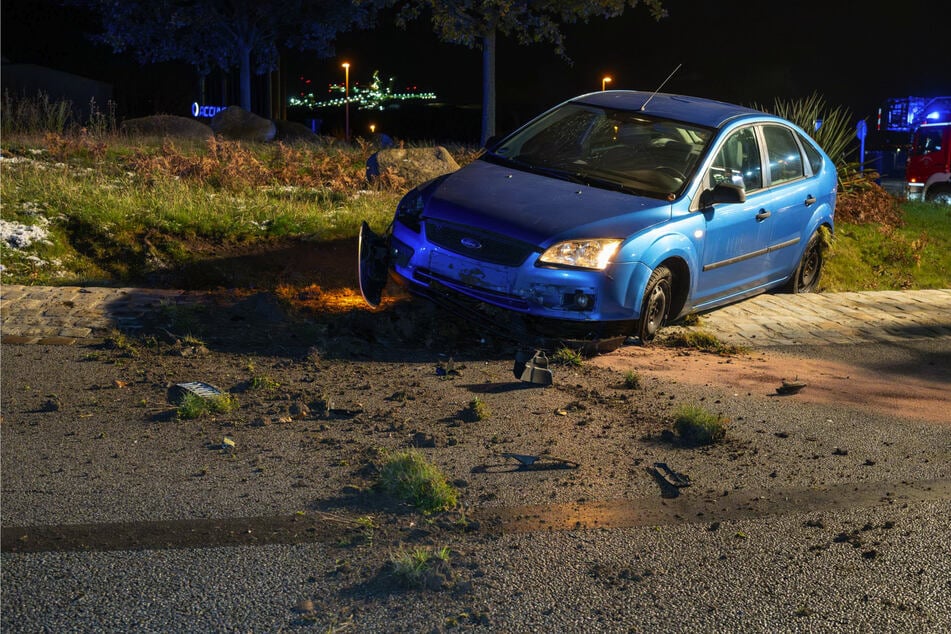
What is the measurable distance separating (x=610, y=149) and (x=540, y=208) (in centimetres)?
149

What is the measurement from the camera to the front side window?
8.62m

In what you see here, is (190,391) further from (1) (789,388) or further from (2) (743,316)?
(2) (743,316)

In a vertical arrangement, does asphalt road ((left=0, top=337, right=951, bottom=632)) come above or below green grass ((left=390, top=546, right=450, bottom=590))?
below

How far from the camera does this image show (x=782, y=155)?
31.4 feet

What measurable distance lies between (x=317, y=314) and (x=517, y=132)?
2.43m

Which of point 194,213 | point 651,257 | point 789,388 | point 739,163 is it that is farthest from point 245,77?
point 789,388

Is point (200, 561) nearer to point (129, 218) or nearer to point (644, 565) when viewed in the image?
point (644, 565)

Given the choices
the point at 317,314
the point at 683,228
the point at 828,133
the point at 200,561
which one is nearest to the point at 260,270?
the point at 317,314

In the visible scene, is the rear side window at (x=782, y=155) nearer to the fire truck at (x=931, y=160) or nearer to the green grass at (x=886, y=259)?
the green grass at (x=886, y=259)

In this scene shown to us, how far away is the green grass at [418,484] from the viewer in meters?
4.92

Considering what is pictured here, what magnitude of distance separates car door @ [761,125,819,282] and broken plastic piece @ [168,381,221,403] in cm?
498

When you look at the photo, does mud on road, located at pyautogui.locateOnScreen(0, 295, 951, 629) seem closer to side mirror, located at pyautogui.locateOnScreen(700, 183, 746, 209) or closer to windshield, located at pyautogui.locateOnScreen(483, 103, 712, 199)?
side mirror, located at pyautogui.locateOnScreen(700, 183, 746, 209)

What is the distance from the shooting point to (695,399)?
6992 mm

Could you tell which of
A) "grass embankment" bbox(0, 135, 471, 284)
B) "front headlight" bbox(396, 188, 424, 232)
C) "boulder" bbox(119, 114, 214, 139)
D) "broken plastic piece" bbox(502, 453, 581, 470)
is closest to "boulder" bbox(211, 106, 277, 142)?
"boulder" bbox(119, 114, 214, 139)
